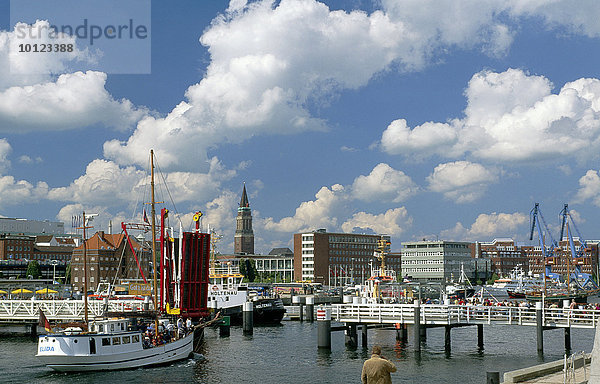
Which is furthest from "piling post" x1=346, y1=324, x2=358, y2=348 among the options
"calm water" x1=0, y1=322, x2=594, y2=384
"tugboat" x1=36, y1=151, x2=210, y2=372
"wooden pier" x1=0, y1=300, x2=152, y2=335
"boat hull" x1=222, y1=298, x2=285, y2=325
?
"boat hull" x1=222, y1=298, x2=285, y2=325

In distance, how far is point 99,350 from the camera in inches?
1732

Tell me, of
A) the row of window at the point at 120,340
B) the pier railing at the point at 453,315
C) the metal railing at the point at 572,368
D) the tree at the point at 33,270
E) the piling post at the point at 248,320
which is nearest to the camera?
the metal railing at the point at 572,368

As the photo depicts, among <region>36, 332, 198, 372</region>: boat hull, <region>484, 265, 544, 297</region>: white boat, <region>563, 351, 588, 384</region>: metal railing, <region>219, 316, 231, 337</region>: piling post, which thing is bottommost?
<region>484, 265, 544, 297</region>: white boat

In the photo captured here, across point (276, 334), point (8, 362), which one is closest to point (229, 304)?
point (276, 334)

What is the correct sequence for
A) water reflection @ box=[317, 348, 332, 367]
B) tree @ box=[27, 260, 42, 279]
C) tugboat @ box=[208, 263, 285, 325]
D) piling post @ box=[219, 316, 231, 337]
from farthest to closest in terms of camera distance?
tree @ box=[27, 260, 42, 279], tugboat @ box=[208, 263, 285, 325], piling post @ box=[219, 316, 231, 337], water reflection @ box=[317, 348, 332, 367]

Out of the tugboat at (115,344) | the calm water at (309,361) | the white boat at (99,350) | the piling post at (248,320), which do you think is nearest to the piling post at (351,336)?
the calm water at (309,361)

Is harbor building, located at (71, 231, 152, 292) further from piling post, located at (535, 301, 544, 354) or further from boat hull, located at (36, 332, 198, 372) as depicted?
piling post, located at (535, 301, 544, 354)

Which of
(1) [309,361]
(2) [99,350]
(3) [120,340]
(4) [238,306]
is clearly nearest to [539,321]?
(1) [309,361]

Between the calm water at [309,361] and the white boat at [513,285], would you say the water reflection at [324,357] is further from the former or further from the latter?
the white boat at [513,285]

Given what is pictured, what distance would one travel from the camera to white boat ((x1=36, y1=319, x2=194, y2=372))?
43.2m

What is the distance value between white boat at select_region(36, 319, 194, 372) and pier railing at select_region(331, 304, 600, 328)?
1610 centimetres

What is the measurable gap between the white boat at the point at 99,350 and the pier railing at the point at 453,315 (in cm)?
1610

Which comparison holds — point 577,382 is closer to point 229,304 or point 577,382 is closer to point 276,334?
point 276,334

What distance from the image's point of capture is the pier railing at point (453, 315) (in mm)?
49844
